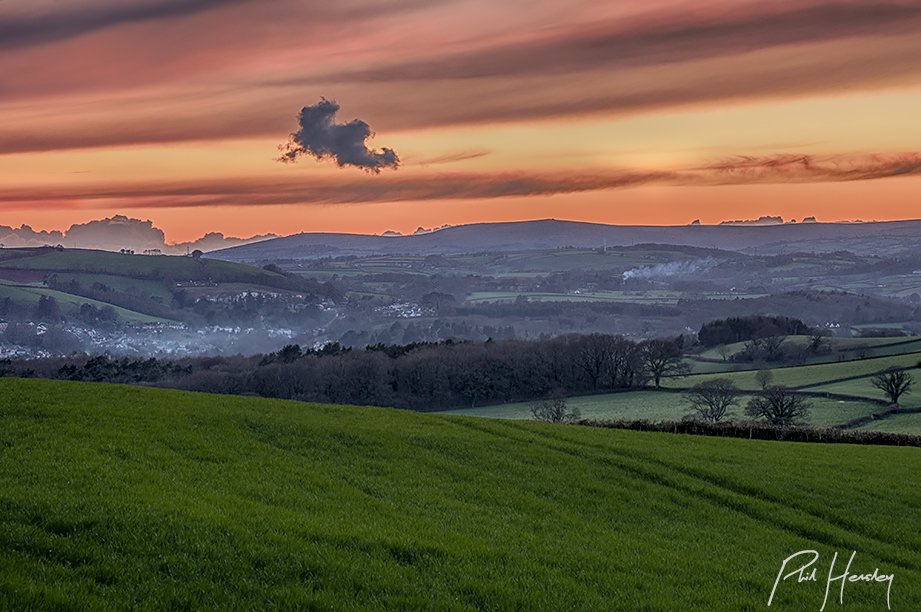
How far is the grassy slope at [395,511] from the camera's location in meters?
15.3

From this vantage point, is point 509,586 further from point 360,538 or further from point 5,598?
point 5,598

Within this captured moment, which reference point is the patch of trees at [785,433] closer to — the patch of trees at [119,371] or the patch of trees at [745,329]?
the patch of trees at [119,371]

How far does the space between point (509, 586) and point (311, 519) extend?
556cm

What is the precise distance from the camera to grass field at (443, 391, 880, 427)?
85688 mm

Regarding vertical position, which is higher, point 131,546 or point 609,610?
point 131,546

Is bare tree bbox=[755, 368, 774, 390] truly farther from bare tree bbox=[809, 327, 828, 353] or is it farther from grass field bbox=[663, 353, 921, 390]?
bare tree bbox=[809, 327, 828, 353]

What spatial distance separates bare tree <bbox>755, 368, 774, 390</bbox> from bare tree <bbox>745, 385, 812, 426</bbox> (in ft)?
27.4

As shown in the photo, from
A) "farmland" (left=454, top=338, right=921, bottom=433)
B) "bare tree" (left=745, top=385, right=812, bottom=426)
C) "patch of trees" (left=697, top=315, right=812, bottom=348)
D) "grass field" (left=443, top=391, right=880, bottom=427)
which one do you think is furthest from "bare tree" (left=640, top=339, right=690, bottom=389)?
"patch of trees" (left=697, top=315, right=812, bottom=348)

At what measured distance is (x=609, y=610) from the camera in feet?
51.7

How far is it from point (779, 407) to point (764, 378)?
24861mm

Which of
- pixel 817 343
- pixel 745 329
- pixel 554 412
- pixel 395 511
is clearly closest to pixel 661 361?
pixel 554 412

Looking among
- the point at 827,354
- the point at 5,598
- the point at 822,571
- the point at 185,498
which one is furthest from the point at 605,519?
the point at 827,354

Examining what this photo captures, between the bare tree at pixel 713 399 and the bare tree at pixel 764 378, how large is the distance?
143 inches
